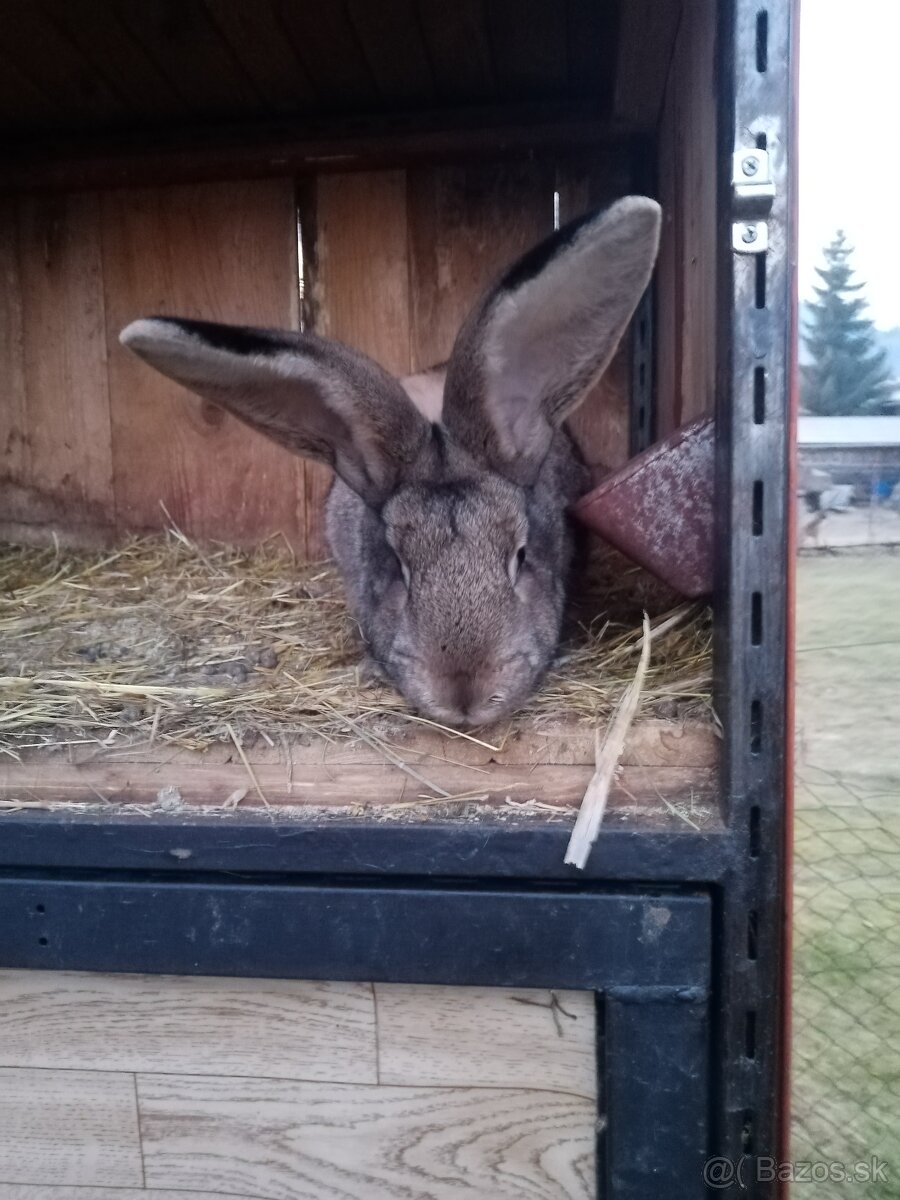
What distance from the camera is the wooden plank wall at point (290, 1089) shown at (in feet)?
4.94

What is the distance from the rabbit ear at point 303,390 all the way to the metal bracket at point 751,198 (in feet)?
2.45

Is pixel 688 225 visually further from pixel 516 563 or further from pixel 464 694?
pixel 464 694

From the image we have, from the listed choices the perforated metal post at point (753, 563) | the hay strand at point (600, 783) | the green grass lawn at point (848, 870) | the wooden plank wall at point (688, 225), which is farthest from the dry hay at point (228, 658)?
the green grass lawn at point (848, 870)

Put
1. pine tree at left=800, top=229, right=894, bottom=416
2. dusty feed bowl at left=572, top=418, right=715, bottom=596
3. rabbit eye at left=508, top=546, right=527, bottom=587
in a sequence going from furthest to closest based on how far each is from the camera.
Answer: pine tree at left=800, top=229, right=894, bottom=416 → rabbit eye at left=508, top=546, right=527, bottom=587 → dusty feed bowl at left=572, top=418, right=715, bottom=596

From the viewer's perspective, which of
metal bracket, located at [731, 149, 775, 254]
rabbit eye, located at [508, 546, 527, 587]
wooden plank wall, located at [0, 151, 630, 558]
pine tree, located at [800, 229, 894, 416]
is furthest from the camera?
wooden plank wall, located at [0, 151, 630, 558]

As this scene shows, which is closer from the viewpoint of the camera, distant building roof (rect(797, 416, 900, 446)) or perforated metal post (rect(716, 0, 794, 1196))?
perforated metal post (rect(716, 0, 794, 1196))

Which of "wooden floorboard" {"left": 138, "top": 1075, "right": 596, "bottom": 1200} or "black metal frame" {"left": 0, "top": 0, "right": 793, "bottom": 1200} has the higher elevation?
"black metal frame" {"left": 0, "top": 0, "right": 793, "bottom": 1200}

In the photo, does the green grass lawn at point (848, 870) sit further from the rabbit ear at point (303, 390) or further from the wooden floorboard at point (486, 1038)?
the rabbit ear at point (303, 390)

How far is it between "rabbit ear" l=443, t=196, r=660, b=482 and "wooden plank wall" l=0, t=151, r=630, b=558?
1.12 m

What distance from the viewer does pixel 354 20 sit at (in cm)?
229

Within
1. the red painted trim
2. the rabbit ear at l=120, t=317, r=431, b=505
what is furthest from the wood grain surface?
the rabbit ear at l=120, t=317, r=431, b=505

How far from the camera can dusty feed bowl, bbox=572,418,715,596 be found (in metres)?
1.54

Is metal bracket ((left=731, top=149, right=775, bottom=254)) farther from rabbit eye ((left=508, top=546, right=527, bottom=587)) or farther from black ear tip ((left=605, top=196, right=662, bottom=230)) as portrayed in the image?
rabbit eye ((left=508, top=546, right=527, bottom=587))

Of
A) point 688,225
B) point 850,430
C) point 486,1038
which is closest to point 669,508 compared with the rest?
point 688,225
